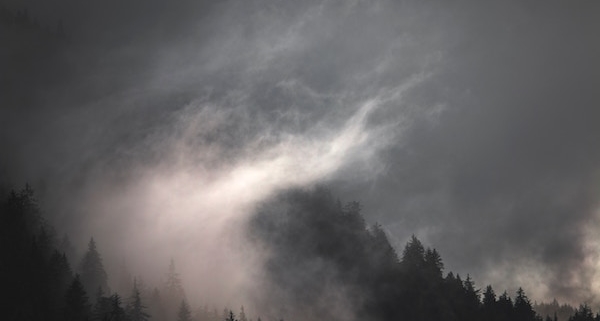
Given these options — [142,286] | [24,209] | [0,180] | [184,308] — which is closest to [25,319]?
[24,209]

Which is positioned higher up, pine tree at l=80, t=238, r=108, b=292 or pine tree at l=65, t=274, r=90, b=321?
pine tree at l=80, t=238, r=108, b=292

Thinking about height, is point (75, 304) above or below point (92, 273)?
below

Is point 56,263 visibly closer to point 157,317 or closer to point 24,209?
point 24,209

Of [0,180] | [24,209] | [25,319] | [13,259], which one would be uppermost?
[0,180]

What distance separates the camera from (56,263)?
490 feet

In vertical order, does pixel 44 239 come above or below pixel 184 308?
above

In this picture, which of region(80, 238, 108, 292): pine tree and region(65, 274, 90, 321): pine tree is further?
region(80, 238, 108, 292): pine tree

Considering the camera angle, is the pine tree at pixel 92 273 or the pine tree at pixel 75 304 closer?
the pine tree at pixel 75 304

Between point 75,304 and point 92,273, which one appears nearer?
point 75,304

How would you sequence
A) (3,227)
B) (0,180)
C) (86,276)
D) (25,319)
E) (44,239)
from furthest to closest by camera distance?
(0,180), (86,276), (44,239), (3,227), (25,319)

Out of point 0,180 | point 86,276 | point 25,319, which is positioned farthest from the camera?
point 0,180

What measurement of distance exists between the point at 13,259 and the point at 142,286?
61.5 meters

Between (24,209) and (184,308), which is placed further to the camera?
(184,308)

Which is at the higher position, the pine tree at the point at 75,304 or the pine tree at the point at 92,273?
the pine tree at the point at 92,273
